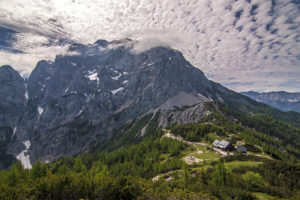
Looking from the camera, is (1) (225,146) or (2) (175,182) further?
(1) (225,146)

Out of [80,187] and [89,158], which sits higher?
[80,187]

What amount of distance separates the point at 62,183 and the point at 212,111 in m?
164

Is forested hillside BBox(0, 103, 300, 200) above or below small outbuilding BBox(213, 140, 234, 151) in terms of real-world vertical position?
above

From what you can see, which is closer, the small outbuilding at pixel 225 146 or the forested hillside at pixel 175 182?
the forested hillside at pixel 175 182

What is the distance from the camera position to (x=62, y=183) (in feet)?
108

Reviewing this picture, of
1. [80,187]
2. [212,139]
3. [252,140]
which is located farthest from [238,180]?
[252,140]

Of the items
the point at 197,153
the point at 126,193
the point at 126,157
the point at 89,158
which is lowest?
the point at 89,158

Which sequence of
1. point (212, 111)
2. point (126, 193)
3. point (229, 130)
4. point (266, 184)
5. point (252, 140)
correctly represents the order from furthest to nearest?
1. point (212, 111)
2. point (229, 130)
3. point (252, 140)
4. point (266, 184)
5. point (126, 193)

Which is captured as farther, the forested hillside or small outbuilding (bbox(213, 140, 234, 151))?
small outbuilding (bbox(213, 140, 234, 151))

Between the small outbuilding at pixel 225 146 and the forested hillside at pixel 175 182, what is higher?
the forested hillside at pixel 175 182

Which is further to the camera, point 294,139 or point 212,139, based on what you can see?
point 294,139

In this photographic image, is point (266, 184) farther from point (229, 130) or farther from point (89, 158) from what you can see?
Answer: point (89, 158)

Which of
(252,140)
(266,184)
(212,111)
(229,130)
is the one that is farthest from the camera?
(212,111)

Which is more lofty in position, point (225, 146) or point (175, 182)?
point (175, 182)
